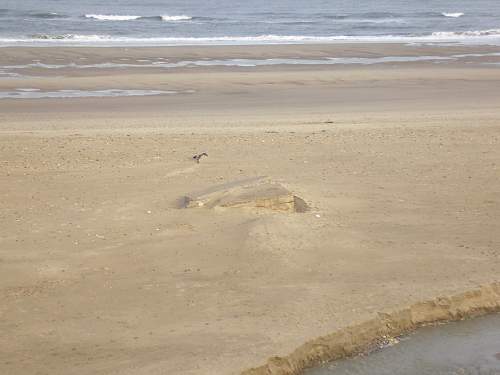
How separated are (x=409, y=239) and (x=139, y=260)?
8.28 feet

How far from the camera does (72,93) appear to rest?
19.2 meters

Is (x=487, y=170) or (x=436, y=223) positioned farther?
(x=487, y=170)

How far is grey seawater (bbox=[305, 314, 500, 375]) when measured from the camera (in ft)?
19.0

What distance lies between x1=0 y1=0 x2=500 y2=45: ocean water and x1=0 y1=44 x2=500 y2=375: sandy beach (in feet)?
69.9

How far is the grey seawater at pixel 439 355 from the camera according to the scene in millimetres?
5797

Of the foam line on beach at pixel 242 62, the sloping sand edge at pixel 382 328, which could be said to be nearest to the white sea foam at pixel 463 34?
the foam line on beach at pixel 242 62

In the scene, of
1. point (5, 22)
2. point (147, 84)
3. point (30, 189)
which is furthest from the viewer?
point (5, 22)

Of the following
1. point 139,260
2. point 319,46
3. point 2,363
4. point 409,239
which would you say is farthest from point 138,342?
point 319,46

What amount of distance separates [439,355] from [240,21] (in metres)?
41.0

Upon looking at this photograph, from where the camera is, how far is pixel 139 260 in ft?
23.5

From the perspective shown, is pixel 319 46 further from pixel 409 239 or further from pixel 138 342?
pixel 138 342

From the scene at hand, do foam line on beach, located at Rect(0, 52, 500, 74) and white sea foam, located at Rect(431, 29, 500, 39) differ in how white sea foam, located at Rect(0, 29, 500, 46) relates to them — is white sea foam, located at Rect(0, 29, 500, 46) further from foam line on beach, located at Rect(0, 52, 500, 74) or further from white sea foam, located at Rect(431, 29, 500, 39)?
foam line on beach, located at Rect(0, 52, 500, 74)

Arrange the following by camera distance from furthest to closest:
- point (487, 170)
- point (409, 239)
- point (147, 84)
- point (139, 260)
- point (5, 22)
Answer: point (5, 22), point (147, 84), point (487, 170), point (409, 239), point (139, 260)

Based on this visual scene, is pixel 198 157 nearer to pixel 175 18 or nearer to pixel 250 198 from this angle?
pixel 250 198
